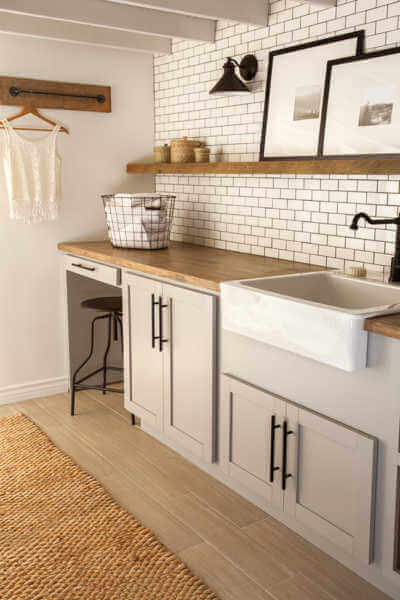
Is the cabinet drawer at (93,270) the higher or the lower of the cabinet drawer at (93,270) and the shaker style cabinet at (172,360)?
the higher

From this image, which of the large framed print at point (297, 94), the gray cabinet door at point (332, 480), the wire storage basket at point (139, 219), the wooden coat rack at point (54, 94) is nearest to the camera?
the gray cabinet door at point (332, 480)

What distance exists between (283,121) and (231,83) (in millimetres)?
423

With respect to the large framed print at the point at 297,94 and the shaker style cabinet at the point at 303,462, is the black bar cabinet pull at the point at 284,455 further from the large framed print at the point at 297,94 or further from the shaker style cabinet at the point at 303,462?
the large framed print at the point at 297,94

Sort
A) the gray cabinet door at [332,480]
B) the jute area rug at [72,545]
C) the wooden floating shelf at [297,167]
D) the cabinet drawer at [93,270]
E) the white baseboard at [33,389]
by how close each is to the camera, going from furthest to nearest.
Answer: the white baseboard at [33,389]
the cabinet drawer at [93,270]
the wooden floating shelf at [297,167]
the jute area rug at [72,545]
the gray cabinet door at [332,480]

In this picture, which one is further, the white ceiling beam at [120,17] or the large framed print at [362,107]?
the white ceiling beam at [120,17]

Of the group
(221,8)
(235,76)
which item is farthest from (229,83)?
(221,8)

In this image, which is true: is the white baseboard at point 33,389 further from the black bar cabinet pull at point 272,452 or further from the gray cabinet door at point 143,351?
the black bar cabinet pull at point 272,452

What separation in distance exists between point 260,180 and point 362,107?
34.7 inches

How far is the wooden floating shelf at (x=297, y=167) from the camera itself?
2611 mm

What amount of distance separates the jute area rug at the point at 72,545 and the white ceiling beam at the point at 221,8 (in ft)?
7.98

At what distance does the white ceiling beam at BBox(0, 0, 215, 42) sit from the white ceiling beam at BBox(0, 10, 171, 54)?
40 cm

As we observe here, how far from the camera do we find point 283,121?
10.9ft

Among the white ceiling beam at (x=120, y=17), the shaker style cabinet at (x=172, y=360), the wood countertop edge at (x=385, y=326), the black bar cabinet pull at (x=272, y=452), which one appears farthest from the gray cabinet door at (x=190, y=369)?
the white ceiling beam at (x=120, y=17)

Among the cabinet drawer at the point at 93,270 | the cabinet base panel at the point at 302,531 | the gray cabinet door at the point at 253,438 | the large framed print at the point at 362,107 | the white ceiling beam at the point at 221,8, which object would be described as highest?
the white ceiling beam at the point at 221,8
